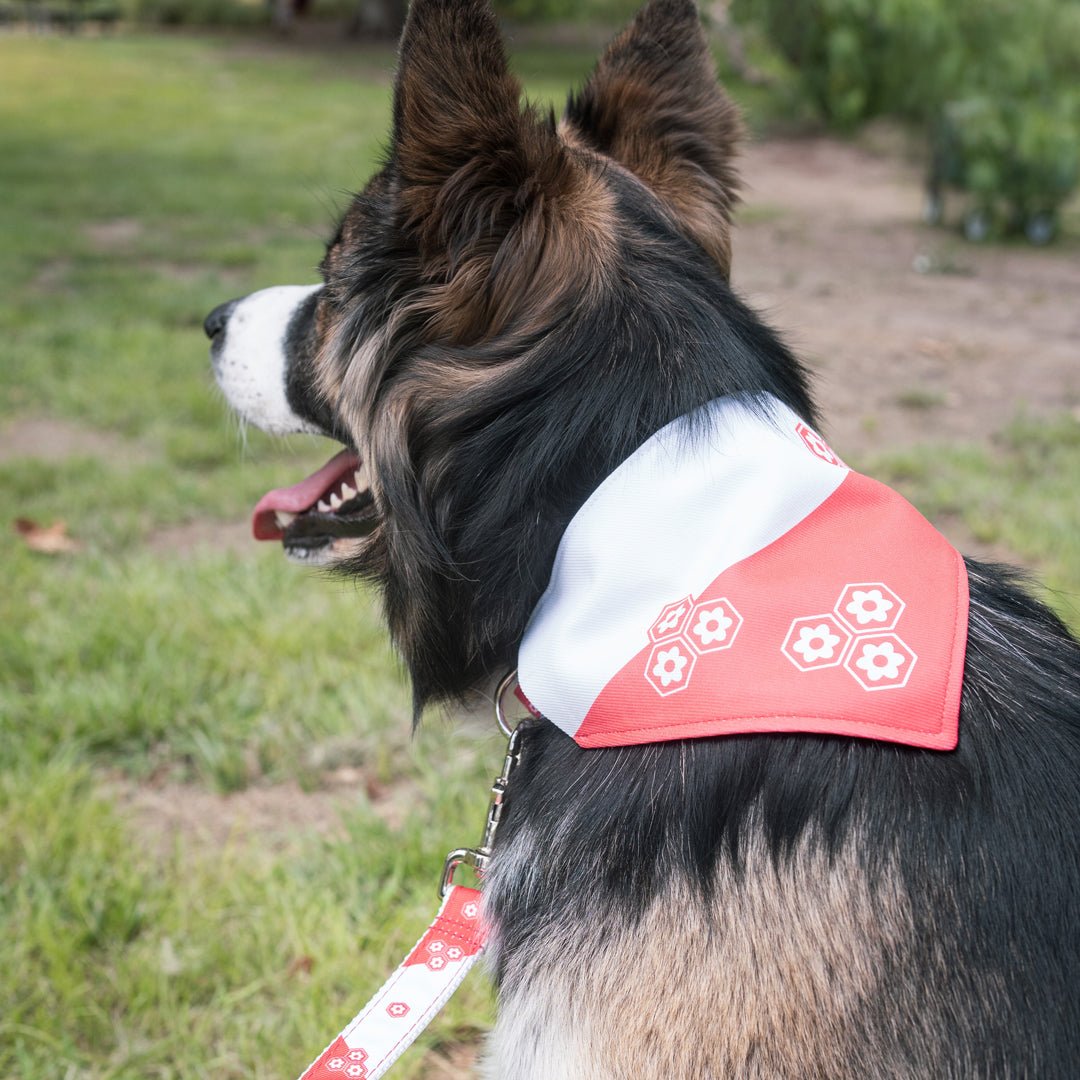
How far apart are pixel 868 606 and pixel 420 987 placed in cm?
91

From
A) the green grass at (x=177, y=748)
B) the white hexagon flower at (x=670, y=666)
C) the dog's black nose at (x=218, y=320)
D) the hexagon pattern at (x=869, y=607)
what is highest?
the dog's black nose at (x=218, y=320)

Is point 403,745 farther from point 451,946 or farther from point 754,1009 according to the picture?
point 754,1009

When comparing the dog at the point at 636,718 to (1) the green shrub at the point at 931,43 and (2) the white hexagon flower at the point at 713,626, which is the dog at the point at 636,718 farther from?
(1) the green shrub at the point at 931,43

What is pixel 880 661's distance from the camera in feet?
4.57

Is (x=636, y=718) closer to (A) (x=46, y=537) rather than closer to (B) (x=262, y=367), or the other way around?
(B) (x=262, y=367)

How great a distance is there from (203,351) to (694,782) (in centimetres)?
555

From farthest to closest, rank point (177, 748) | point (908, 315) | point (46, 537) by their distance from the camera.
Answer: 1. point (908, 315)
2. point (46, 537)
3. point (177, 748)

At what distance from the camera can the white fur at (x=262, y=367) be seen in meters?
2.12

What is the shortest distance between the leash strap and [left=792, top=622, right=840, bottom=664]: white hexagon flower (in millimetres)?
689

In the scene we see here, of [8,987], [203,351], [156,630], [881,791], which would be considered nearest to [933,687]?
[881,791]

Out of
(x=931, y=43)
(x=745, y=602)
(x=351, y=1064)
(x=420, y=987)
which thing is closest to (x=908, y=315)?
(x=931, y=43)

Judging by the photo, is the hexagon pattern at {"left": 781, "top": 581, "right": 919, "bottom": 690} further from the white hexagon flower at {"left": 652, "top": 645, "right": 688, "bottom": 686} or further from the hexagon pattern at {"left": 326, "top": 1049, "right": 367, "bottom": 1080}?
the hexagon pattern at {"left": 326, "top": 1049, "right": 367, "bottom": 1080}

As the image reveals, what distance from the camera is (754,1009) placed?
1357mm

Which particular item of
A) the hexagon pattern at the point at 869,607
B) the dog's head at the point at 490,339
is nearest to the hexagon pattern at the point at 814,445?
the dog's head at the point at 490,339
